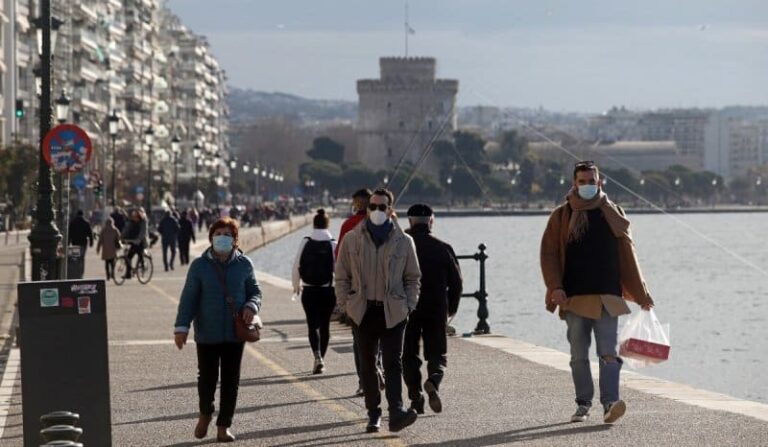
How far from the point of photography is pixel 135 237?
39.1m

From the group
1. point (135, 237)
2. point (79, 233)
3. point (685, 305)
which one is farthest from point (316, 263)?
point (685, 305)

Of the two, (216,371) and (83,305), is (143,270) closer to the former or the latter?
(216,371)

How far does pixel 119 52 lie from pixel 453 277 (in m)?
132

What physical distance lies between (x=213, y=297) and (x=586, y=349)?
2.79m

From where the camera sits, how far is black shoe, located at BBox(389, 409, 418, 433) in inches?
476

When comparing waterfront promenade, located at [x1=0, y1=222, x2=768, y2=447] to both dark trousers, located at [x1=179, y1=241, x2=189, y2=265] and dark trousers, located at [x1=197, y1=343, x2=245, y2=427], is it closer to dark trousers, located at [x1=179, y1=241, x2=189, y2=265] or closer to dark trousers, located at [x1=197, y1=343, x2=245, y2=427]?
dark trousers, located at [x1=197, y1=343, x2=245, y2=427]

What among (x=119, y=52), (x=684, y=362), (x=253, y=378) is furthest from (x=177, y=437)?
(x=119, y=52)

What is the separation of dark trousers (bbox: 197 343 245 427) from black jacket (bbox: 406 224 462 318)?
1.99 metres

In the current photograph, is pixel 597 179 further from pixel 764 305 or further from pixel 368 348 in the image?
pixel 764 305

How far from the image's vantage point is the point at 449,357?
731 inches

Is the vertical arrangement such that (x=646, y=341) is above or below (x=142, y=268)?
above

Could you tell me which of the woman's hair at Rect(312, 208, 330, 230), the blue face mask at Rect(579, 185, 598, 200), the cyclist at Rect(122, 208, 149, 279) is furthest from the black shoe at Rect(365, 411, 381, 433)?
the cyclist at Rect(122, 208, 149, 279)

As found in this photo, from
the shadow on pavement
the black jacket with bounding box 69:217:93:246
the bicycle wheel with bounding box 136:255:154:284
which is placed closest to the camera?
the shadow on pavement

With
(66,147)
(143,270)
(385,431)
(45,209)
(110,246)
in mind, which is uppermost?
(66,147)
